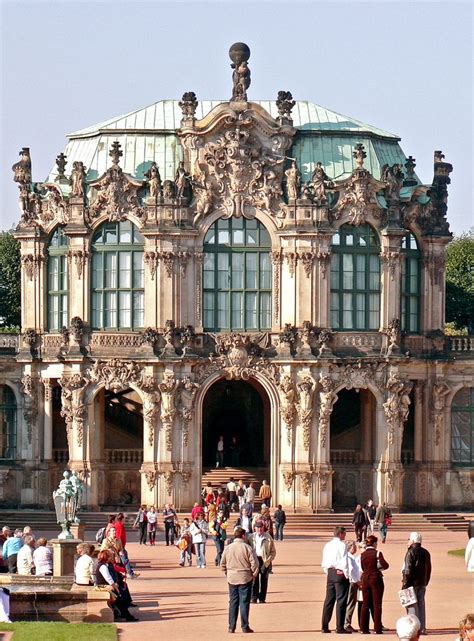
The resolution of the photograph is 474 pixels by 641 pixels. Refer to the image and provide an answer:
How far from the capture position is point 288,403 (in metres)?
85.1

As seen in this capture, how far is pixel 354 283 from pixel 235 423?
9198 millimetres

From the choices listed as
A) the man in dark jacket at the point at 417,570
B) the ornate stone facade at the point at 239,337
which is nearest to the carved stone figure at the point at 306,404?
the ornate stone facade at the point at 239,337

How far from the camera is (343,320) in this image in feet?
284

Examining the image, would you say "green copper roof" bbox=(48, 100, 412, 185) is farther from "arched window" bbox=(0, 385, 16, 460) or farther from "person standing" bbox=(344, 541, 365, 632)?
"person standing" bbox=(344, 541, 365, 632)

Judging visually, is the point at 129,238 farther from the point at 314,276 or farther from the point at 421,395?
the point at 421,395

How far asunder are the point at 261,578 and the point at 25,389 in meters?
37.7

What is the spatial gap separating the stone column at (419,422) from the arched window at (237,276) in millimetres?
6896

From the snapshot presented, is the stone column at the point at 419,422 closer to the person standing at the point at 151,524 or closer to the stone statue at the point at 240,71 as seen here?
the stone statue at the point at 240,71

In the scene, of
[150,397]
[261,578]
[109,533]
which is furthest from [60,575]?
[150,397]

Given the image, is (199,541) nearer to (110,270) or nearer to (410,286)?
(110,270)

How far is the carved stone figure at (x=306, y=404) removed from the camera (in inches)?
3342

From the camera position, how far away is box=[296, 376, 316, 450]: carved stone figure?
84.9 meters

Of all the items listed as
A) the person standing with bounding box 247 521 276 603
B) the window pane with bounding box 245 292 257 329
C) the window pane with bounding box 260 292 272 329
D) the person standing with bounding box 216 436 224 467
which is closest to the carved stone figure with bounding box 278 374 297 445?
the window pane with bounding box 260 292 272 329

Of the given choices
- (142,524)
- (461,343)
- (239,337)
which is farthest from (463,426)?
(142,524)
